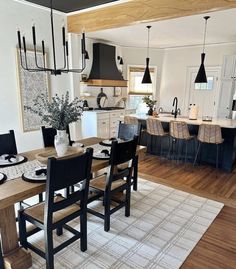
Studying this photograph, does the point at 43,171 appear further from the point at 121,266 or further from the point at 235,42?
the point at 235,42

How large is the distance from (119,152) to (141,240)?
3.10 feet

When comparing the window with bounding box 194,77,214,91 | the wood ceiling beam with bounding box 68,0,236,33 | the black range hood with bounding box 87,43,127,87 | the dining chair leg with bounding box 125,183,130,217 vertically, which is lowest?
the dining chair leg with bounding box 125,183,130,217

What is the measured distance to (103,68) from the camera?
20.5 ft

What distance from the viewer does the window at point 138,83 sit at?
24.2 ft

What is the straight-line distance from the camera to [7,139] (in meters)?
2.62

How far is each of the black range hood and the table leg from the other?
15.1ft

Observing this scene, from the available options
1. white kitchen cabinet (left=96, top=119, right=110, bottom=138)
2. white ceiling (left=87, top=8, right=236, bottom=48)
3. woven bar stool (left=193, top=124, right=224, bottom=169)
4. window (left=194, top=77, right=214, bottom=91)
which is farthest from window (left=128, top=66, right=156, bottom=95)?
woven bar stool (left=193, top=124, right=224, bottom=169)

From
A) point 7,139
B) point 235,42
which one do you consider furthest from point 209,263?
point 235,42

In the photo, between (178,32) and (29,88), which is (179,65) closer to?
(178,32)

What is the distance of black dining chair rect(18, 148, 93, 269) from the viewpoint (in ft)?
5.51

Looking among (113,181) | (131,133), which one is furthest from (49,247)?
(131,133)

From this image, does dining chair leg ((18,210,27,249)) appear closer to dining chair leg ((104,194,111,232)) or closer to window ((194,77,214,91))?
dining chair leg ((104,194,111,232))

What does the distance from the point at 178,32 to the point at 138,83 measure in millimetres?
2448

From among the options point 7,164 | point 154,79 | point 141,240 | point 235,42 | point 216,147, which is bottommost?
point 141,240
